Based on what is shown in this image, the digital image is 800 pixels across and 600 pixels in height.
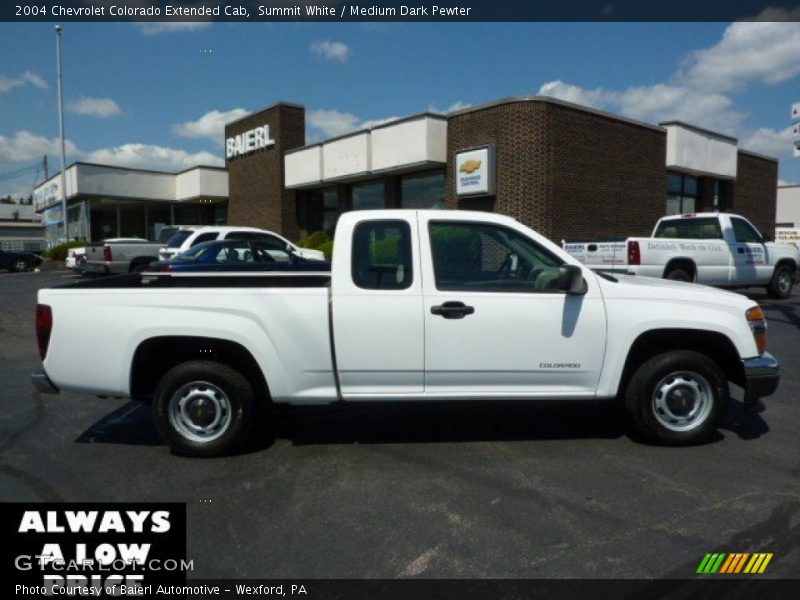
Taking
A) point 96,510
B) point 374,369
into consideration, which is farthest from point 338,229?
point 96,510

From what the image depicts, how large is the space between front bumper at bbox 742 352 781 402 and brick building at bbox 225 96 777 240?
1451 centimetres

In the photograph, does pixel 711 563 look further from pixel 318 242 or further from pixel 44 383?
pixel 318 242

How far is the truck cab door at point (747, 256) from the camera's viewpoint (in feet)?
44.8

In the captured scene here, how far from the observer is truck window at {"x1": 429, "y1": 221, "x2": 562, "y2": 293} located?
4.80 meters

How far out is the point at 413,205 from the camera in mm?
23141

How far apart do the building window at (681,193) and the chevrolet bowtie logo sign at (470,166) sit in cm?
926

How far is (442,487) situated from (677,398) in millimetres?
2027

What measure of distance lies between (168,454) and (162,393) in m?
0.54

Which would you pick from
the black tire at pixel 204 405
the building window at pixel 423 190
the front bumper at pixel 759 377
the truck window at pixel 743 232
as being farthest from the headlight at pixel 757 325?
the building window at pixel 423 190

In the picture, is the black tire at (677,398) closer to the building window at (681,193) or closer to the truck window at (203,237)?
the truck window at (203,237)

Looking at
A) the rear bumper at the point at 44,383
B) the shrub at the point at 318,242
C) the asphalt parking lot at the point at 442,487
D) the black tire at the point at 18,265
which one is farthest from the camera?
the black tire at the point at 18,265

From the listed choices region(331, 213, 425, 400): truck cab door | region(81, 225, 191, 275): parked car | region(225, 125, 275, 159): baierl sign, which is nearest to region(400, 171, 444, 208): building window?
region(81, 225, 191, 275): parked car

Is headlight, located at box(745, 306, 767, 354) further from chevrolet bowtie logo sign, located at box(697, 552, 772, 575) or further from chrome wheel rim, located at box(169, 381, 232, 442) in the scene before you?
chrome wheel rim, located at box(169, 381, 232, 442)

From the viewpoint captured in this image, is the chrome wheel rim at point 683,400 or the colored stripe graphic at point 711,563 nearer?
the colored stripe graphic at point 711,563
